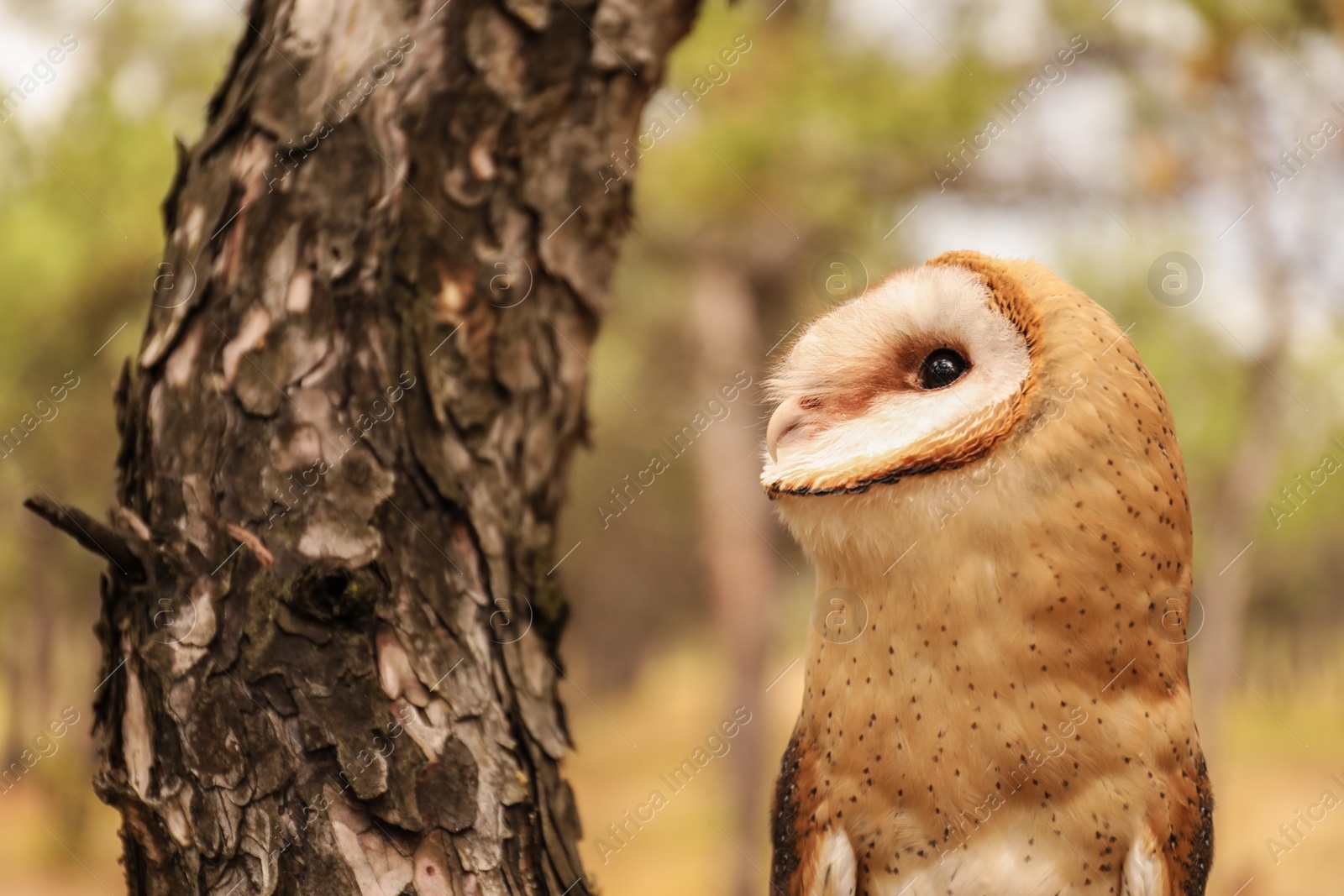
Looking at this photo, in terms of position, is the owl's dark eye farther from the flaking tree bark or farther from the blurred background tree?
the blurred background tree

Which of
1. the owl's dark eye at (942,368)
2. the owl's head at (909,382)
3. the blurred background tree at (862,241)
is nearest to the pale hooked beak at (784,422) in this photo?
the owl's head at (909,382)

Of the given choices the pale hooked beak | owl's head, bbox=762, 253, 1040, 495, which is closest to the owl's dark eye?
owl's head, bbox=762, 253, 1040, 495

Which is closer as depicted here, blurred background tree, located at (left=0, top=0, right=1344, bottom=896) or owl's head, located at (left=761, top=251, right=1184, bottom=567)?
owl's head, located at (left=761, top=251, right=1184, bottom=567)

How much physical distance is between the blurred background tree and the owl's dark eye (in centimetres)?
146

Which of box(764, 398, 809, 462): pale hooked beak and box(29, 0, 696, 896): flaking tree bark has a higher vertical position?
box(29, 0, 696, 896): flaking tree bark

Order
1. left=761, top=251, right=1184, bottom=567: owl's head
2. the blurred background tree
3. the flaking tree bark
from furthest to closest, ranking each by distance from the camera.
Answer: the blurred background tree < the flaking tree bark < left=761, top=251, right=1184, bottom=567: owl's head

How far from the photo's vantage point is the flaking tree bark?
1.09 metres

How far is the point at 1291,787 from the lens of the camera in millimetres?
4086

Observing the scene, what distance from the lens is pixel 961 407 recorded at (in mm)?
888

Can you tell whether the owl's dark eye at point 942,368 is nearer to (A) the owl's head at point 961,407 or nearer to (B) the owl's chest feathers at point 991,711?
(A) the owl's head at point 961,407

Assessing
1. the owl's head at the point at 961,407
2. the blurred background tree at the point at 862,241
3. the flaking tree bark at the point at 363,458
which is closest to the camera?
the owl's head at the point at 961,407

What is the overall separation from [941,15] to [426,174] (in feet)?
9.38

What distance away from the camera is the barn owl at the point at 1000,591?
889 millimetres

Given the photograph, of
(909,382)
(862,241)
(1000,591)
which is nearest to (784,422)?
(909,382)
